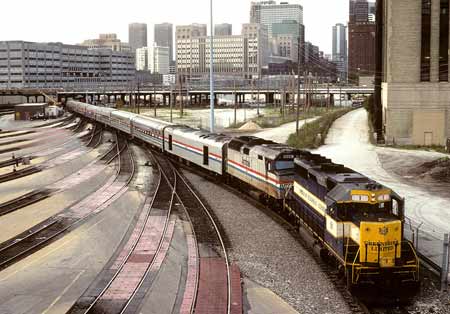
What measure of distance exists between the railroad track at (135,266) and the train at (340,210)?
18.5 feet

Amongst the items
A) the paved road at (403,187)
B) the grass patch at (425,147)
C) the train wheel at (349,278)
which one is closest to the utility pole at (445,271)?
the paved road at (403,187)

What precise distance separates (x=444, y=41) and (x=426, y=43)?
1.73 m

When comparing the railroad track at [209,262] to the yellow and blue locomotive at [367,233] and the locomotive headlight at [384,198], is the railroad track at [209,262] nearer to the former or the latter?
the yellow and blue locomotive at [367,233]

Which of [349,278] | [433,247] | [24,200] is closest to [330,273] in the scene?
[349,278]

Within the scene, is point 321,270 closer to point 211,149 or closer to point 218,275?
point 218,275

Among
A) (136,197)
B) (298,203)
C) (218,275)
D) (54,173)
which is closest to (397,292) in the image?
(218,275)

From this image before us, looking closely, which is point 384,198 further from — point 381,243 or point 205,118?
point 205,118

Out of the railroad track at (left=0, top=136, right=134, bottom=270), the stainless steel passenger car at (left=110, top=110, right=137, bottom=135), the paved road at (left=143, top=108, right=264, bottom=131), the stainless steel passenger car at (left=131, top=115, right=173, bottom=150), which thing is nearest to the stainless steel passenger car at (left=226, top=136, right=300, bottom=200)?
the railroad track at (left=0, top=136, right=134, bottom=270)

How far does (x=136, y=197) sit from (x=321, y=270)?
58.7ft

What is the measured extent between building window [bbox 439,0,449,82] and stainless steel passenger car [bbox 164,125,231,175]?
2763 centimetres

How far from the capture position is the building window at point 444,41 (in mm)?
58562

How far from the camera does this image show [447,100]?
59.4 m

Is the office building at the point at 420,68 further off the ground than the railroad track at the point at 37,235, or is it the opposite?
the office building at the point at 420,68

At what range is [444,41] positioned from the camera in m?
58.8
